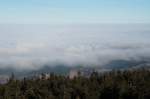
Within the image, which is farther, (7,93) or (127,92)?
(7,93)

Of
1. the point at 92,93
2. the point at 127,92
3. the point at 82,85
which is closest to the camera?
the point at 127,92

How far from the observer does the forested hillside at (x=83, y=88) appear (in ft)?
303

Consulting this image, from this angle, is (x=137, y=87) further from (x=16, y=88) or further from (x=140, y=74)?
(x=16, y=88)

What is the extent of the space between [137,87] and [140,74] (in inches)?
888

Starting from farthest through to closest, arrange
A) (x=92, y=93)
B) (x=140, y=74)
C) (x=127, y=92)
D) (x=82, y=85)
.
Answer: (x=140, y=74) < (x=82, y=85) < (x=92, y=93) < (x=127, y=92)

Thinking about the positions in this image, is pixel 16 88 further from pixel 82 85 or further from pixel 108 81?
pixel 108 81

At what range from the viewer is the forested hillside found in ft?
303

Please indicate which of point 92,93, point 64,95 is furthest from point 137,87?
point 64,95

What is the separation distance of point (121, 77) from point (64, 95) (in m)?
22.3

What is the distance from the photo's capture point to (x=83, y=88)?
100 metres

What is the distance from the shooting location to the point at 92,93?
97875mm

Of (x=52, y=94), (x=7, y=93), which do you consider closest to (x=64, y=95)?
(x=52, y=94)

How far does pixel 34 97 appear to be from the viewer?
99.8 meters

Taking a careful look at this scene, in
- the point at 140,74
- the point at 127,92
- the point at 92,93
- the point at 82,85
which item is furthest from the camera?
the point at 140,74
